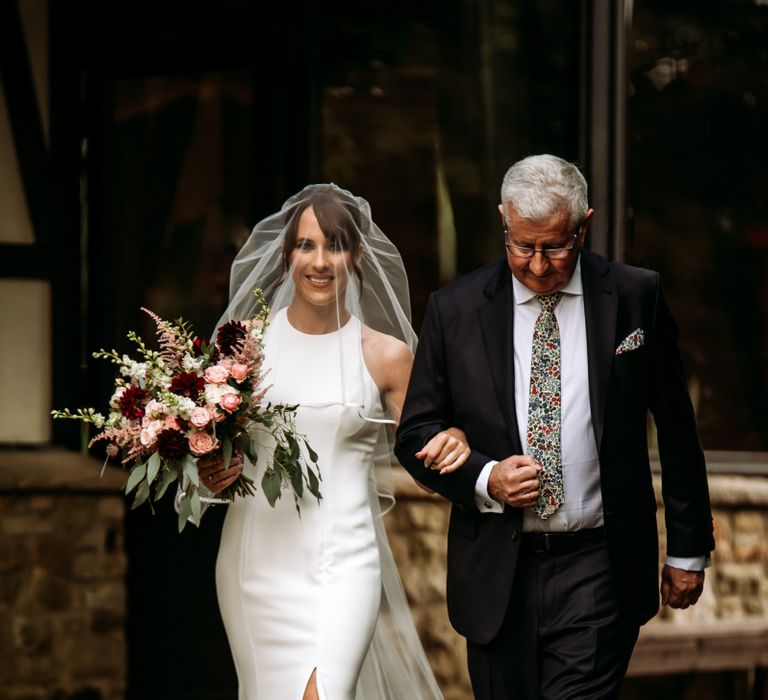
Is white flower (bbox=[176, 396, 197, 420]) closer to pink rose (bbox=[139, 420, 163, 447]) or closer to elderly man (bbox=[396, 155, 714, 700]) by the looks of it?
pink rose (bbox=[139, 420, 163, 447])

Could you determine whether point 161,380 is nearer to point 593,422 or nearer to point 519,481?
point 519,481

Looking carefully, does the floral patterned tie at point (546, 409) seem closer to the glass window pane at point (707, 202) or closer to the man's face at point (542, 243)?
the man's face at point (542, 243)

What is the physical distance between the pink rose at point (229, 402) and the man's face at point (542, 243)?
0.91m

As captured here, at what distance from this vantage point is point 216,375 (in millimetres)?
4770

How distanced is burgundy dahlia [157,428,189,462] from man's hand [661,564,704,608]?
146 cm

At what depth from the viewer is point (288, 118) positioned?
777cm

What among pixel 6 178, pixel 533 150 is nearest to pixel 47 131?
pixel 6 178

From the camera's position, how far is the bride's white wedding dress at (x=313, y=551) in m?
5.00

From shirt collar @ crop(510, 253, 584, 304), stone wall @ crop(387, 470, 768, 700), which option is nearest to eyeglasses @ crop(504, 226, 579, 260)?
shirt collar @ crop(510, 253, 584, 304)

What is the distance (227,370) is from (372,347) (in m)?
0.66

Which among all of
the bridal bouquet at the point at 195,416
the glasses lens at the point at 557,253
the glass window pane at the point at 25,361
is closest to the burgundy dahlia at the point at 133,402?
the bridal bouquet at the point at 195,416

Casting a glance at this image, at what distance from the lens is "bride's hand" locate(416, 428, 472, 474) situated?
4.50 m

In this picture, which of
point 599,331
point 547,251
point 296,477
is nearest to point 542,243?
point 547,251

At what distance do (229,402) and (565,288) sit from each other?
3.41 feet
